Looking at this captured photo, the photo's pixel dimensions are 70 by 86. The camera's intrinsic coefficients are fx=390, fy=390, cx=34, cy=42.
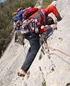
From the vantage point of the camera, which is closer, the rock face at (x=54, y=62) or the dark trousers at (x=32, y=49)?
the rock face at (x=54, y=62)

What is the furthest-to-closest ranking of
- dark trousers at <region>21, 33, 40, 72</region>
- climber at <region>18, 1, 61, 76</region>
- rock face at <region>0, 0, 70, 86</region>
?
dark trousers at <region>21, 33, 40, 72</region>
climber at <region>18, 1, 61, 76</region>
rock face at <region>0, 0, 70, 86</region>

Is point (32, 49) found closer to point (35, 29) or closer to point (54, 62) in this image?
point (35, 29)

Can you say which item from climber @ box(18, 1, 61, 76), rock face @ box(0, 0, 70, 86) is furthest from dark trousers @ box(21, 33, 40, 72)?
rock face @ box(0, 0, 70, 86)

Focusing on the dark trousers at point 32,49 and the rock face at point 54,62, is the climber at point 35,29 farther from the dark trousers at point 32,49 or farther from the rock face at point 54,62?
the rock face at point 54,62

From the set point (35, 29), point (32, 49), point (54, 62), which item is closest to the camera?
point (54, 62)

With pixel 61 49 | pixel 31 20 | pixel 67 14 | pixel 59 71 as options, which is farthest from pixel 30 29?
pixel 59 71

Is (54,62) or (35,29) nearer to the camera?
(54,62)

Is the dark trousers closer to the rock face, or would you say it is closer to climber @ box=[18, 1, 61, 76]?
climber @ box=[18, 1, 61, 76]

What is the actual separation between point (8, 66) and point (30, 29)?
302 cm

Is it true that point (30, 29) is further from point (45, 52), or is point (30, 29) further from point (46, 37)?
point (45, 52)

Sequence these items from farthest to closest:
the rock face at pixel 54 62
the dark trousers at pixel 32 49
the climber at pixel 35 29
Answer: the dark trousers at pixel 32 49 → the climber at pixel 35 29 → the rock face at pixel 54 62

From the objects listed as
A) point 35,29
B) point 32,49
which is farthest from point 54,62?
point 32,49

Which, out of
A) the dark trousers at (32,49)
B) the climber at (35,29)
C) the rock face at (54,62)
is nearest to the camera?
the rock face at (54,62)

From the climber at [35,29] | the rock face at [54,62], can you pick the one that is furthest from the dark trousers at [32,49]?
the rock face at [54,62]
